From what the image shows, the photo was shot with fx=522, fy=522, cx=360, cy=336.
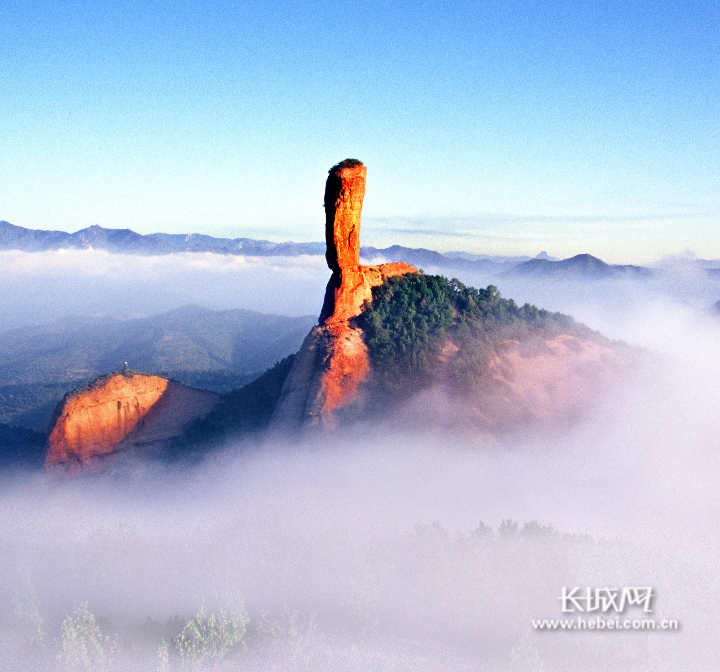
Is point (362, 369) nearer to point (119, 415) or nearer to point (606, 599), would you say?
point (606, 599)

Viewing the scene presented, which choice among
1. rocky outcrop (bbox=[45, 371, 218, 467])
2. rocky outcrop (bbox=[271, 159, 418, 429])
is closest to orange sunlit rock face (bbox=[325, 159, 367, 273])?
rocky outcrop (bbox=[271, 159, 418, 429])

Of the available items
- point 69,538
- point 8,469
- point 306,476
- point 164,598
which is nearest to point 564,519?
point 306,476

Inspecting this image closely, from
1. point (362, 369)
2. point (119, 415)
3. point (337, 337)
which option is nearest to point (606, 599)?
point (362, 369)

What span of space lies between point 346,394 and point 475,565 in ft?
40.4

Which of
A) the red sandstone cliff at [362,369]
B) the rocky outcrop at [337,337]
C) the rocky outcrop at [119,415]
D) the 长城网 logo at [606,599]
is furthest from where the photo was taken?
the rocky outcrop at [119,415]

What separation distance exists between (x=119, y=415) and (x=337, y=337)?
16.4 meters

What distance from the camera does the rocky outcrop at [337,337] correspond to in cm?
3105

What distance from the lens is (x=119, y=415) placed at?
36.1 m

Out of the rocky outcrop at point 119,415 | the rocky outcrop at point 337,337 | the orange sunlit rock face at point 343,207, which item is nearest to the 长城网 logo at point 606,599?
the rocky outcrop at point 337,337

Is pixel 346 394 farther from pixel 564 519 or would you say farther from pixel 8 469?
pixel 8 469

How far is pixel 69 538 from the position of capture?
29109mm

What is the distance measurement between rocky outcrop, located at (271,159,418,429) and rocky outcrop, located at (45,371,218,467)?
9134 millimetres

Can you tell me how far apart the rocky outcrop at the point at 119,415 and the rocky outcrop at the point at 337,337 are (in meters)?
9.13

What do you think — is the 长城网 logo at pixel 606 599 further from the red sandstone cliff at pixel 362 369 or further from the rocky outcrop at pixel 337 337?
the rocky outcrop at pixel 337 337
